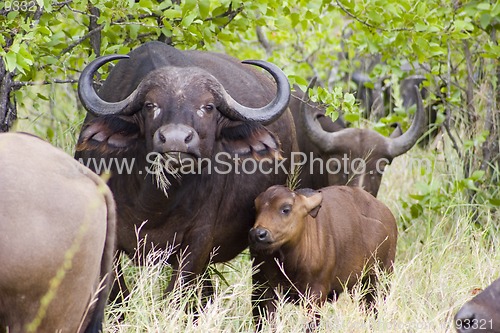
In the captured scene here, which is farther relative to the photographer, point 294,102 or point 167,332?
point 294,102

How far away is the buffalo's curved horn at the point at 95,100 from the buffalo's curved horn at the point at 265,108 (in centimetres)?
59

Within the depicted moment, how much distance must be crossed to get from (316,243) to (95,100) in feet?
5.33

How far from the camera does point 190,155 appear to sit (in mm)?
5453

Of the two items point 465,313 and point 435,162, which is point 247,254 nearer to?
point 435,162

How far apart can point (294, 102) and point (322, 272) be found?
3.15 m

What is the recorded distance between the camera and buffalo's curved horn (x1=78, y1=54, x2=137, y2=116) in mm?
5855

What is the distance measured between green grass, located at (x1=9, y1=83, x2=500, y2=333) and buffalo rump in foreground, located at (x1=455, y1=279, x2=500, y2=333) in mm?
878

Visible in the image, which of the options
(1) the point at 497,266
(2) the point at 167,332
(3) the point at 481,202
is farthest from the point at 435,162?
(2) the point at 167,332

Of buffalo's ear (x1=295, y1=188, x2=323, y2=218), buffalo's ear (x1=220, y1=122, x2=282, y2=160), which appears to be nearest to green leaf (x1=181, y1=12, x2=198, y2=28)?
buffalo's ear (x1=220, y1=122, x2=282, y2=160)

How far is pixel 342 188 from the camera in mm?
6621

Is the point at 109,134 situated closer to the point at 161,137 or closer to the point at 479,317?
the point at 161,137

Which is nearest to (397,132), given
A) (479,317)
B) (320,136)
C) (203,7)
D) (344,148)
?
(344,148)

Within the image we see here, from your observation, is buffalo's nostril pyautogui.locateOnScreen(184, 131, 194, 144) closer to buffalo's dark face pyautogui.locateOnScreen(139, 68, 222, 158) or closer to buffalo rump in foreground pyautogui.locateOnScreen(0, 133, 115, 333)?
buffalo's dark face pyautogui.locateOnScreen(139, 68, 222, 158)

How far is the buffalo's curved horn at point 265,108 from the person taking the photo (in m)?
5.90
